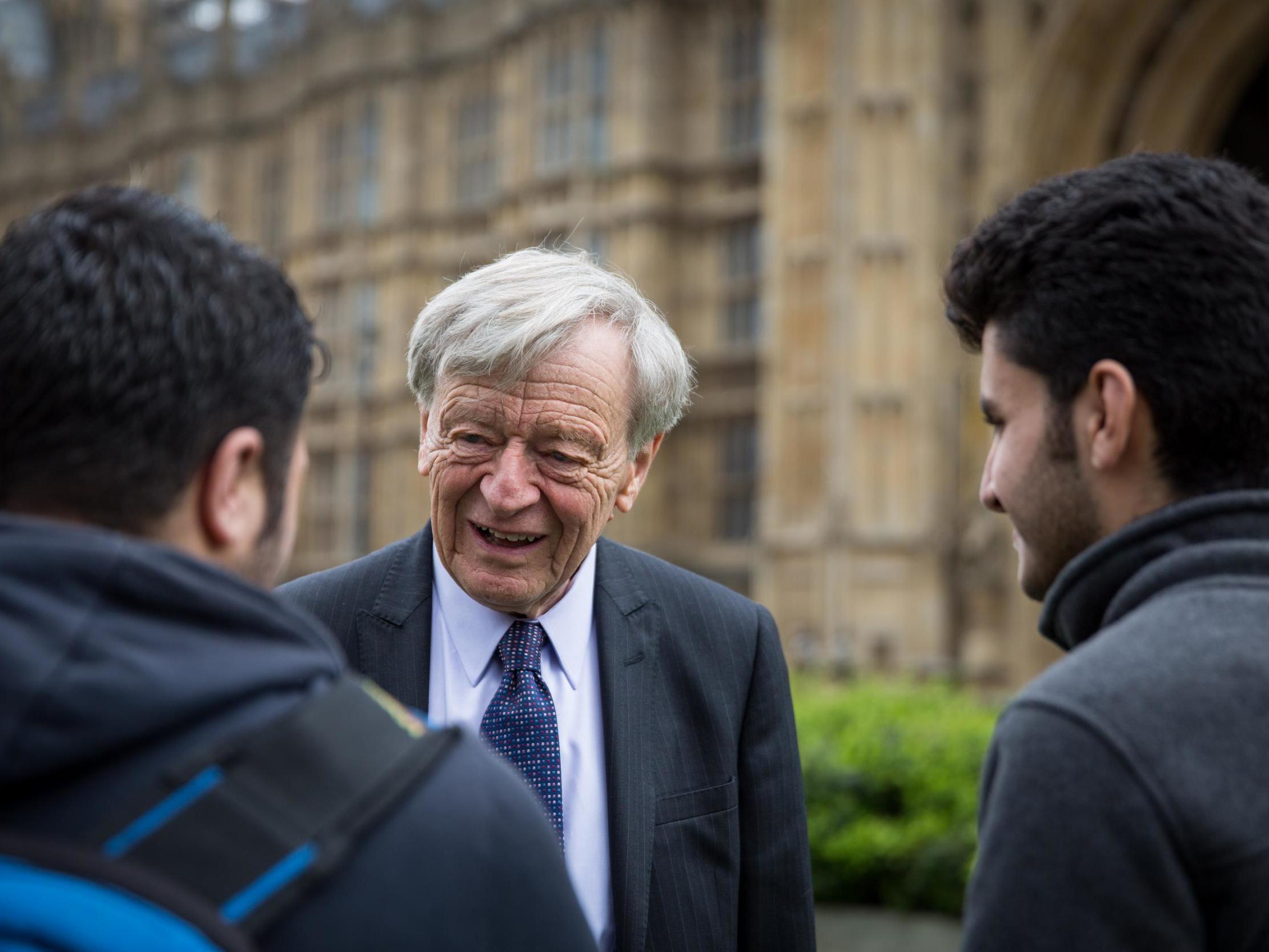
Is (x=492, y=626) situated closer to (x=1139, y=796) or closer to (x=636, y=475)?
(x=636, y=475)

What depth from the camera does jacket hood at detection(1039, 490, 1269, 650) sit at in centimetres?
139

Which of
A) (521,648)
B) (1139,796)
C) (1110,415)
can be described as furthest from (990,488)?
(521,648)

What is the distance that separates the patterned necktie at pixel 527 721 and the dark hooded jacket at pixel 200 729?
1014mm

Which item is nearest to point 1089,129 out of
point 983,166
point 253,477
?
point 983,166

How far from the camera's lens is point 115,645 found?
1.05 meters

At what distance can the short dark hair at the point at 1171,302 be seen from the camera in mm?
1441

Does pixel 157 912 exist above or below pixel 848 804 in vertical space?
above

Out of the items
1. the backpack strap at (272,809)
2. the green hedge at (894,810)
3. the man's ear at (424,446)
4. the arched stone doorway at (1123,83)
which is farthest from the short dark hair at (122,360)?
the arched stone doorway at (1123,83)

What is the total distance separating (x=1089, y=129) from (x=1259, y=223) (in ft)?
40.7

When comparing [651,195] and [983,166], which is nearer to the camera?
[983,166]

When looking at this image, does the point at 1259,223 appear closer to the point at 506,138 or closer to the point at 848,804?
the point at 848,804

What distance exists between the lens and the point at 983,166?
1454 cm

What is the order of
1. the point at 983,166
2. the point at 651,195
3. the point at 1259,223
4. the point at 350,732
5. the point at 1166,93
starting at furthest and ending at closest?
the point at 651,195, the point at 983,166, the point at 1166,93, the point at 1259,223, the point at 350,732

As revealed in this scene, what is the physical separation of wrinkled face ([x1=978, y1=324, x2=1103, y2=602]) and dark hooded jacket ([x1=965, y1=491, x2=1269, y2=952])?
0.70 ft
